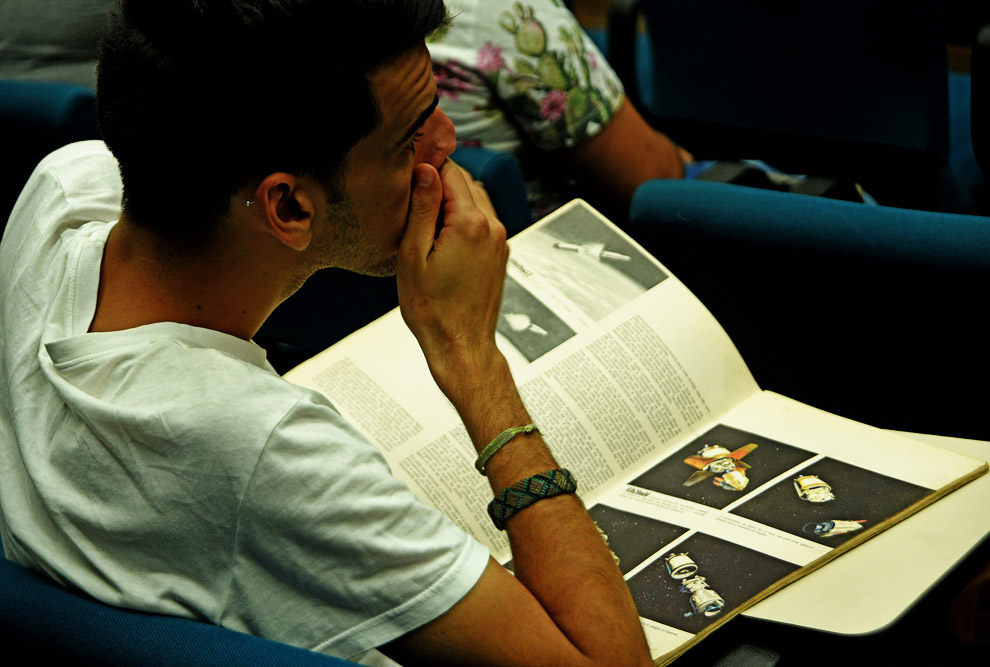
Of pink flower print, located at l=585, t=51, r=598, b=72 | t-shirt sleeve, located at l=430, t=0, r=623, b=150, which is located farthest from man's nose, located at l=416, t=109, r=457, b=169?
pink flower print, located at l=585, t=51, r=598, b=72

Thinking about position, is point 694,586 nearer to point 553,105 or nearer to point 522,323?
point 522,323

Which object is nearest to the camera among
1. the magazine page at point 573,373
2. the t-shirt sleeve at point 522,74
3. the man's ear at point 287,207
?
the man's ear at point 287,207

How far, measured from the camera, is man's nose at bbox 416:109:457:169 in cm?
91

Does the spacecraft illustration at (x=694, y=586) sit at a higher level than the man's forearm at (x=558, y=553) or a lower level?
lower

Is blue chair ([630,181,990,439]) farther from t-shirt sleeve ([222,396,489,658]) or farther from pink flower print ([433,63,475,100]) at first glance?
t-shirt sleeve ([222,396,489,658])

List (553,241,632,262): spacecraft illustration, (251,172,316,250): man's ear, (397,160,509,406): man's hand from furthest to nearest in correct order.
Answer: (553,241,632,262): spacecraft illustration → (397,160,509,406): man's hand → (251,172,316,250): man's ear

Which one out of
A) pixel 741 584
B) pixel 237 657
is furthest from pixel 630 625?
pixel 237 657

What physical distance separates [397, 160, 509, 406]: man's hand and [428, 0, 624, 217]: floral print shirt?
56 cm

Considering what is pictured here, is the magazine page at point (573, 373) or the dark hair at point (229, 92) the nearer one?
the dark hair at point (229, 92)

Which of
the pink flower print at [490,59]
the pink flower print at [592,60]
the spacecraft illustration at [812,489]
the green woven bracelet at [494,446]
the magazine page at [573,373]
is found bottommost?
the spacecraft illustration at [812,489]

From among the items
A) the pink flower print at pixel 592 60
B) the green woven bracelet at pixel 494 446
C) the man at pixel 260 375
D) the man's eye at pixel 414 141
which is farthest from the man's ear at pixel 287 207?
the pink flower print at pixel 592 60

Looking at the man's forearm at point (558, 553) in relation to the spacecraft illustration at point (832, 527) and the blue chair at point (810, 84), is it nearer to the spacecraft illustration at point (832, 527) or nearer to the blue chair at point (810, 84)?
the spacecraft illustration at point (832, 527)

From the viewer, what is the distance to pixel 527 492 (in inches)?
31.5

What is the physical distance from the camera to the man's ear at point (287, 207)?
77 centimetres
